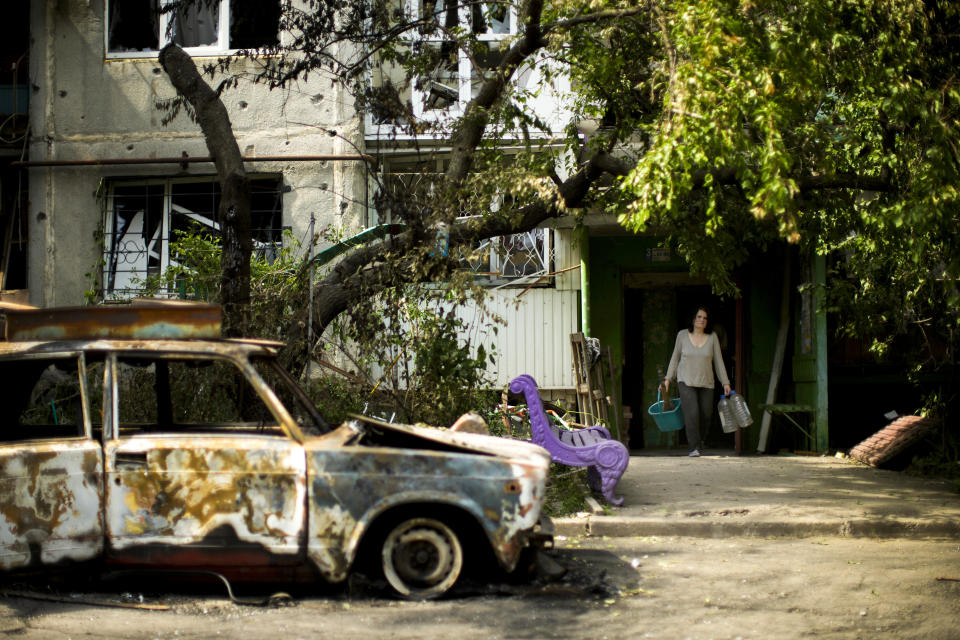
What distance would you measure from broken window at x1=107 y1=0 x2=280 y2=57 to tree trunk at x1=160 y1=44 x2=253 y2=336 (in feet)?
15.0

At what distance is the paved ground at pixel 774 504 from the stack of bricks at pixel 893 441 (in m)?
0.22

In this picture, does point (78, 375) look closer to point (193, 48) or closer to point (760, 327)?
point (193, 48)

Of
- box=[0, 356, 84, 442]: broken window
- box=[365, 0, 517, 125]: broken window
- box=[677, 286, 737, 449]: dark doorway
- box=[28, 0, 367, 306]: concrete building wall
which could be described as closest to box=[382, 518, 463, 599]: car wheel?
box=[0, 356, 84, 442]: broken window

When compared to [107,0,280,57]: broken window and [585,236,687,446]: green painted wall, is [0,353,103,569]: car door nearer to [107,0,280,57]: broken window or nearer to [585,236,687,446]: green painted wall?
[107,0,280,57]: broken window

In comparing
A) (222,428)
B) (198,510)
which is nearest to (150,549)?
(198,510)

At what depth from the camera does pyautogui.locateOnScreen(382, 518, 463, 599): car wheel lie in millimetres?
5363

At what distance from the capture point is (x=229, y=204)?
836 centimetres

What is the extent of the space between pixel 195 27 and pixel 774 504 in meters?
9.97

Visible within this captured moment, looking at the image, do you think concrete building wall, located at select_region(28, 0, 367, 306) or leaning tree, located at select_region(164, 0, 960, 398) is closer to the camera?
leaning tree, located at select_region(164, 0, 960, 398)

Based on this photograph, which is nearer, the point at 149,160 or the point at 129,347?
the point at 129,347

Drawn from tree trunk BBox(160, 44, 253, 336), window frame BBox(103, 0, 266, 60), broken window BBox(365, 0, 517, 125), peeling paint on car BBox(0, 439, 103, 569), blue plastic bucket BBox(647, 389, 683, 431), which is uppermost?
window frame BBox(103, 0, 266, 60)

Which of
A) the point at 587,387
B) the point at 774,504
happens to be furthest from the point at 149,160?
the point at 774,504

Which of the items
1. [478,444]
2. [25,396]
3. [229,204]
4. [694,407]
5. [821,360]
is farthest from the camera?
[821,360]

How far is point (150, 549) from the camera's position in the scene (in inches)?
204
